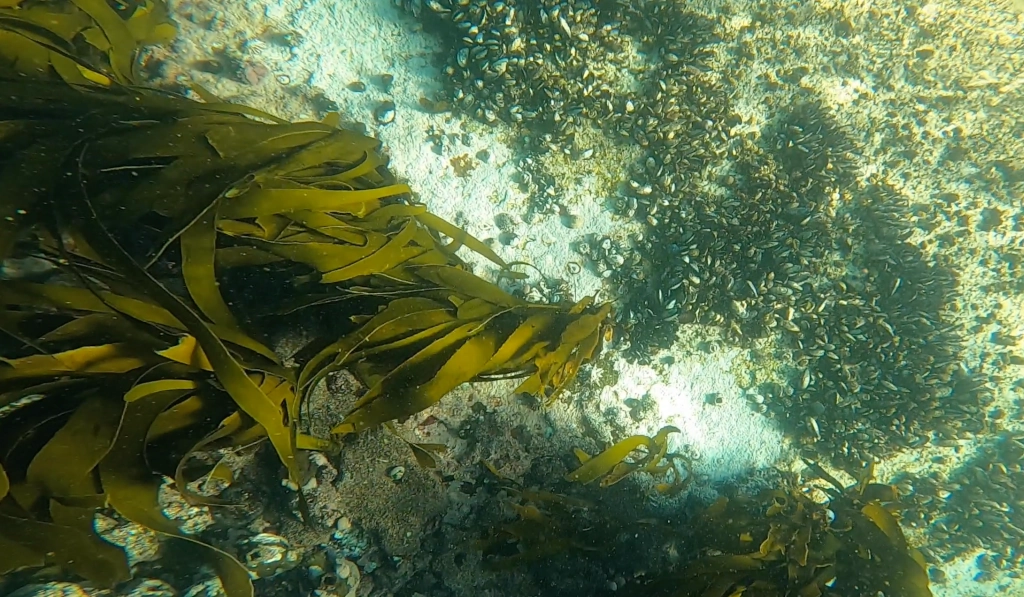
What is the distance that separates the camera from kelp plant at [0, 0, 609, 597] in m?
1.69

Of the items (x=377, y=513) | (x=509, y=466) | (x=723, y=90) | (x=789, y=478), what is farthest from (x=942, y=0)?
(x=377, y=513)

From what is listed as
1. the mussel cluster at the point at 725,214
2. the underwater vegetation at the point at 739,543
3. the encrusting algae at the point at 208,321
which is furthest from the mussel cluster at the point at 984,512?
the encrusting algae at the point at 208,321

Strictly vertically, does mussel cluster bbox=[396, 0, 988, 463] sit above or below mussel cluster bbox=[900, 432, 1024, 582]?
above

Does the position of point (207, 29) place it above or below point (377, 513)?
above

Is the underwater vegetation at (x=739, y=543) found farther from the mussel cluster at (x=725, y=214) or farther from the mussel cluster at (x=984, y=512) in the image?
the mussel cluster at (x=984, y=512)

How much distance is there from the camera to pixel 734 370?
12.7ft

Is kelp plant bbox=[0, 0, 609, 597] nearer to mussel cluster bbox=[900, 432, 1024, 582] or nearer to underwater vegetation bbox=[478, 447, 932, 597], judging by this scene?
underwater vegetation bbox=[478, 447, 932, 597]

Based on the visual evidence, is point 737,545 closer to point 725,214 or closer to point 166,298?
point 725,214

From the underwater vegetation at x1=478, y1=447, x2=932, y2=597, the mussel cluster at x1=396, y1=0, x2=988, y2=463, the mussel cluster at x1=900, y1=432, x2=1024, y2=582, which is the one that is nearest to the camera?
the underwater vegetation at x1=478, y1=447, x2=932, y2=597

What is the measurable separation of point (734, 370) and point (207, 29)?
15.4 feet

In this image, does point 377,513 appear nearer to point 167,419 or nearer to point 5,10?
point 167,419

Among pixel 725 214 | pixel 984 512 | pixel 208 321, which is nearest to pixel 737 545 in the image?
pixel 725 214

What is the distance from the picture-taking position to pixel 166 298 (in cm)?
165

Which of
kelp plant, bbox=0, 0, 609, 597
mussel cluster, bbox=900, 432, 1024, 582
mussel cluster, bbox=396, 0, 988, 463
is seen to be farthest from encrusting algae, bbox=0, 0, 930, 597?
mussel cluster, bbox=900, 432, 1024, 582
